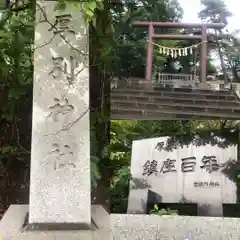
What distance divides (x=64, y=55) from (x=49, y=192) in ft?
2.78

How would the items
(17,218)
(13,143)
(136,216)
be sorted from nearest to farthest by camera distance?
(17,218), (136,216), (13,143)

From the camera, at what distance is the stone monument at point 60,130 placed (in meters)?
2.75

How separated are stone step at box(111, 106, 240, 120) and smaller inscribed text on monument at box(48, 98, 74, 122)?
17.0 inches

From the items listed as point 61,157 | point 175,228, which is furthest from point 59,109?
point 175,228

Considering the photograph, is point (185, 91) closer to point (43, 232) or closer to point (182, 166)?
point (182, 166)

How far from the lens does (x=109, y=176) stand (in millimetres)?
3250

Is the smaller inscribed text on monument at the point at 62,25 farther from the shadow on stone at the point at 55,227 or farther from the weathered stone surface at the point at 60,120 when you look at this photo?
the shadow on stone at the point at 55,227

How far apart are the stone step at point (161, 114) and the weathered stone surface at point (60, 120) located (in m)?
0.38

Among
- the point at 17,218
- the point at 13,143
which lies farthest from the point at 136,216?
the point at 13,143

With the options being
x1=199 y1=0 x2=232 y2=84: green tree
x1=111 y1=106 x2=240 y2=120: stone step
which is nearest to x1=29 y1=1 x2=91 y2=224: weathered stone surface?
x1=111 y1=106 x2=240 y2=120: stone step

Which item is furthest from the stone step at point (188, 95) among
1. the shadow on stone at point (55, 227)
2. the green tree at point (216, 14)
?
the shadow on stone at point (55, 227)

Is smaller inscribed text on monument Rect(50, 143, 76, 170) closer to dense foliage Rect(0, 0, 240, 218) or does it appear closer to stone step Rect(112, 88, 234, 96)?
dense foliage Rect(0, 0, 240, 218)

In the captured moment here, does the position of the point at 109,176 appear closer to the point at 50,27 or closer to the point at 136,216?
the point at 136,216

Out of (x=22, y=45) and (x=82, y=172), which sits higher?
(x=22, y=45)
